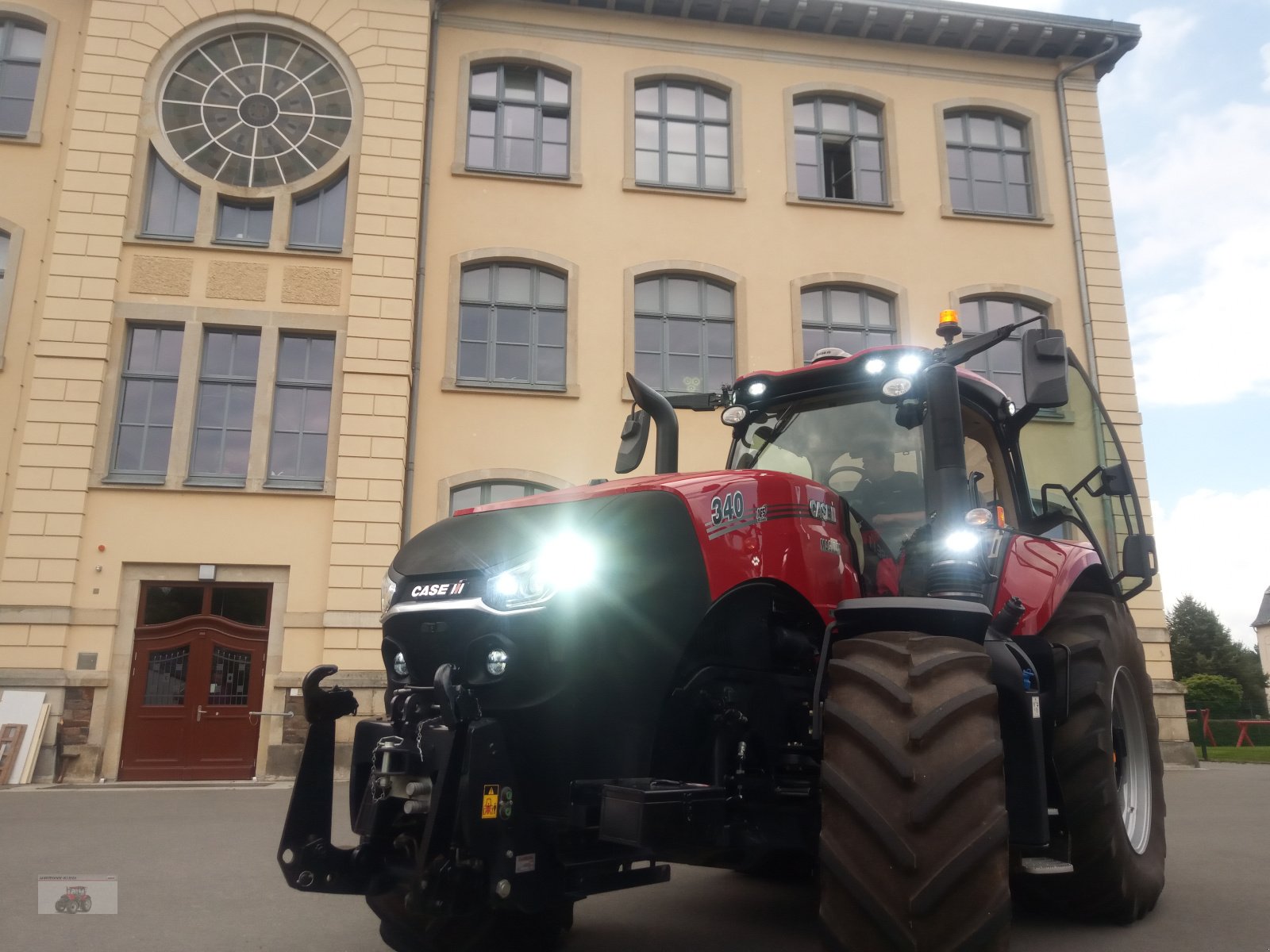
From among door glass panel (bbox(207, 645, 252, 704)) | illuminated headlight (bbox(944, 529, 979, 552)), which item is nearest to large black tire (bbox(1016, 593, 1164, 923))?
illuminated headlight (bbox(944, 529, 979, 552))

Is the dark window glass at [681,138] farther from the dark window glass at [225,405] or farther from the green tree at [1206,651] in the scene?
the green tree at [1206,651]

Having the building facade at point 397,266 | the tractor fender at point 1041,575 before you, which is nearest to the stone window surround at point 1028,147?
the building facade at point 397,266

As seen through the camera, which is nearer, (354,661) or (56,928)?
(56,928)

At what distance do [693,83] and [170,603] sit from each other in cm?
1221

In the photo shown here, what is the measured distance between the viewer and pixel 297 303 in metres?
15.9

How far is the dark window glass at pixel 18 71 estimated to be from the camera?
16.2 metres

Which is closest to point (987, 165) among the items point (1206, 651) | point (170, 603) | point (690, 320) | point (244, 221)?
point (690, 320)

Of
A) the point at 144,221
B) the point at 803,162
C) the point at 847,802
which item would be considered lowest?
the point at 847,802

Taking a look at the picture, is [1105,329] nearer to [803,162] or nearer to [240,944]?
[803,162]

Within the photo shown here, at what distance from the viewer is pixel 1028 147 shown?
19.0m

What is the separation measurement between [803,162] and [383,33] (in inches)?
293

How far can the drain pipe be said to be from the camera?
1800 cm

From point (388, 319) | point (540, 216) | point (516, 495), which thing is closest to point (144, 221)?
point (388, 319)

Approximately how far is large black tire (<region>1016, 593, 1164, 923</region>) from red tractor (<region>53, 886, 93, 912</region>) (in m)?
4.89
